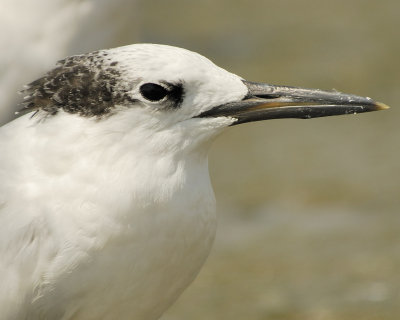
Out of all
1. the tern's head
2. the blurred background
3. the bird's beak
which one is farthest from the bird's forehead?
the blurred background

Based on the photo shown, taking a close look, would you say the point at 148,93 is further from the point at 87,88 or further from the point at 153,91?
the point at 87,88

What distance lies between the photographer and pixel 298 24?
1246 centimetres

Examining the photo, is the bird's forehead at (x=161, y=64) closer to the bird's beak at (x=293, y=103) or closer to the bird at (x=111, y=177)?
the bird at (x=111, y=177)

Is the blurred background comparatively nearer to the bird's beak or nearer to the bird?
the bird

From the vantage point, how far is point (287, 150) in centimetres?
955

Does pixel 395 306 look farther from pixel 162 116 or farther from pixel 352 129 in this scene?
pixel 352 129

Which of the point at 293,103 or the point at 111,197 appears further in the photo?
the point at 293,103

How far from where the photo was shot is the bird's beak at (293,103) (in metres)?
4.72

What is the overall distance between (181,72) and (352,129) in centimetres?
555

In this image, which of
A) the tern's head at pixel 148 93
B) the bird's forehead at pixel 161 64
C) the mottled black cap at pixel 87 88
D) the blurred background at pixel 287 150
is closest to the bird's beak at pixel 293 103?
the tern's head at pixel 148 93

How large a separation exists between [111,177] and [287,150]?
5174mm

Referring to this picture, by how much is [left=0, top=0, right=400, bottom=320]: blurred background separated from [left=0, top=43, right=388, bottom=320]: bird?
1.65 m

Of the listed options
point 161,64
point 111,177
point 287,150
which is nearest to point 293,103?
point 161,64

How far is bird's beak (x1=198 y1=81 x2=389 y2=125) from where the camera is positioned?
15.5 feet
